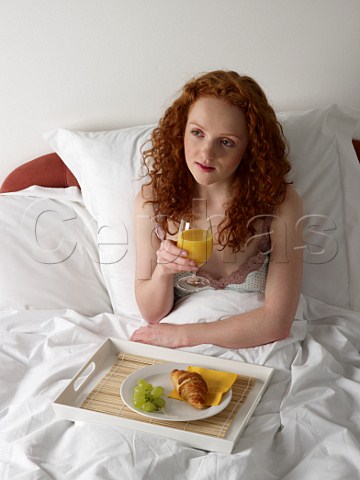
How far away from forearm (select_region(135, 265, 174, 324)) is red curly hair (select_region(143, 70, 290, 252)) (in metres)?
0.15

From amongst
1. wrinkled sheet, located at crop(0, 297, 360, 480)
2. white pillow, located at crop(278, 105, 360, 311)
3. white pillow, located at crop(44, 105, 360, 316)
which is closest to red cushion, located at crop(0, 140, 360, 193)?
white pillow, located at crop(44, 105, 360, 316)

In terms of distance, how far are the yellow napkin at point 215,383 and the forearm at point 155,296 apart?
0.92 feet

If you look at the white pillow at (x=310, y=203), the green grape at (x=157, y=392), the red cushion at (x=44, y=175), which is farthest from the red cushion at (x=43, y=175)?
the green grape at (x=157, y=392)

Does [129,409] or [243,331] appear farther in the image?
[243,331]

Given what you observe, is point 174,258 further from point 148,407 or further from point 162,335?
point 148,407

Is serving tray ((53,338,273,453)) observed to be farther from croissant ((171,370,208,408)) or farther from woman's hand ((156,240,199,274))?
woman's hand ((156,240,199,274))

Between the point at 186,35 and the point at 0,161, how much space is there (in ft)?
2.50

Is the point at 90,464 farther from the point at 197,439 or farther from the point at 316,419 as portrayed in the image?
the point at 316,419

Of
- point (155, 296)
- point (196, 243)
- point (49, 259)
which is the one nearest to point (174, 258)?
point (196, 243)

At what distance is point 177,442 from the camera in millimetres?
1501

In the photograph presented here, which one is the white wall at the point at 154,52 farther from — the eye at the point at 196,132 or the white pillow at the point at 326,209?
the eye at the point at 196,132

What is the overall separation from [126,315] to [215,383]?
0.52 metres

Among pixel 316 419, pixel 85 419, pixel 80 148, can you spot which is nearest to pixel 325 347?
pixel 316 419

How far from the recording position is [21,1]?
2184 millimetres
